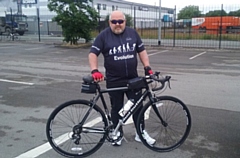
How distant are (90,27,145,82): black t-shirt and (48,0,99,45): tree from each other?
47.8 ft

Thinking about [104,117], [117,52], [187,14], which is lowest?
[104,117]

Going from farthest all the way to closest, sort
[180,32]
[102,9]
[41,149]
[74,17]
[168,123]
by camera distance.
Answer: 1. [102,9]
2. [180,32]
3. [74,17]
4. [168,123]
5. [41,149]

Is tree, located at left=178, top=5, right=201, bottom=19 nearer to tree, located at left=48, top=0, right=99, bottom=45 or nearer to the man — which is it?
tree, located at left=48, top=0, right=99, bottom=45

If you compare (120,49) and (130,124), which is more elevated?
(120,49)

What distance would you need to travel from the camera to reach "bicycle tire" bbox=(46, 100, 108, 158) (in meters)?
3.23

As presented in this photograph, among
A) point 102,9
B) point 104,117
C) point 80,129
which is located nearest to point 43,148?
point 80,129

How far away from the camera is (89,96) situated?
606cm

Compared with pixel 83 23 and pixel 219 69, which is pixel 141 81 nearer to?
pixel 219 69

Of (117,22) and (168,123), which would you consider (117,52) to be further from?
(168,123)

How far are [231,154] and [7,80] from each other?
6.97 meters

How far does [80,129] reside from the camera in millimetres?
3320

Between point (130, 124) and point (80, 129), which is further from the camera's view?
point (130, 124)

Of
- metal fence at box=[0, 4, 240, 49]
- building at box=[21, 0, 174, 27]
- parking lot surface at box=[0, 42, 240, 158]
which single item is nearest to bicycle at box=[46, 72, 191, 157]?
parking lot surface at box=[0, 42, 240, 158]

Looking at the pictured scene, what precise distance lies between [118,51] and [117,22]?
1.23 feet
